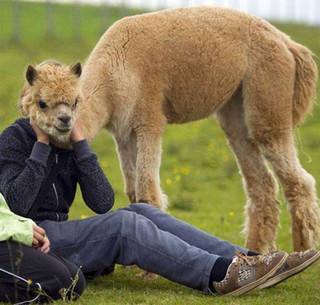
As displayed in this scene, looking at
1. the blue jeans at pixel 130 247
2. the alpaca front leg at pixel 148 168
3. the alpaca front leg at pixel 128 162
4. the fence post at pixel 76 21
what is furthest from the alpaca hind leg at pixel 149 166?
the fence post at pixel 76 21

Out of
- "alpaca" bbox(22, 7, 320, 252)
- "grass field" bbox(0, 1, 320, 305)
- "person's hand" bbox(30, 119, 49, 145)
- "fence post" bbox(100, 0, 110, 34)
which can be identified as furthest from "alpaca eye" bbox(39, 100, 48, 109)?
"fence post" bbox(100, 0, 110, 34)

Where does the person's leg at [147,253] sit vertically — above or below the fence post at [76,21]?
above

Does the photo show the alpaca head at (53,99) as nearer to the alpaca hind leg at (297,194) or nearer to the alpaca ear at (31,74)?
the alpaca ear at (31,74)

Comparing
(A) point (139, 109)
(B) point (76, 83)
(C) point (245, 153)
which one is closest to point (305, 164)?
(C) point (245, 153)

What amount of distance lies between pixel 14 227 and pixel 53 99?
893mm

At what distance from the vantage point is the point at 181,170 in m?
12.4

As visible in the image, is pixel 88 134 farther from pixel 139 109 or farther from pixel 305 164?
pixel 305 164

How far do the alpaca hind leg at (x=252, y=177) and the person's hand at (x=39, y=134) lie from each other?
2.61 meters

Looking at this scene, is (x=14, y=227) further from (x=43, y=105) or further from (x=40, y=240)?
(x=43, y=105)

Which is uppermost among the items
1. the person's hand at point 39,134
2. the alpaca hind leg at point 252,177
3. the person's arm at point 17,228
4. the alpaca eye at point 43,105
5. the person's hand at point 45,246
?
the alpaca eye at point 43,105

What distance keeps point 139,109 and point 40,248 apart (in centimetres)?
206

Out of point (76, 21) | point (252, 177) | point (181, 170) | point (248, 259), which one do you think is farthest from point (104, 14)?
point (248, 259)

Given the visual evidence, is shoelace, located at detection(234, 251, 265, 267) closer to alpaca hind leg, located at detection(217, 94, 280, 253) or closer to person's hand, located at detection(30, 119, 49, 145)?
person's hand, located at detection(30, 119, 49, 145)

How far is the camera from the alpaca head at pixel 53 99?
15.5 ft
